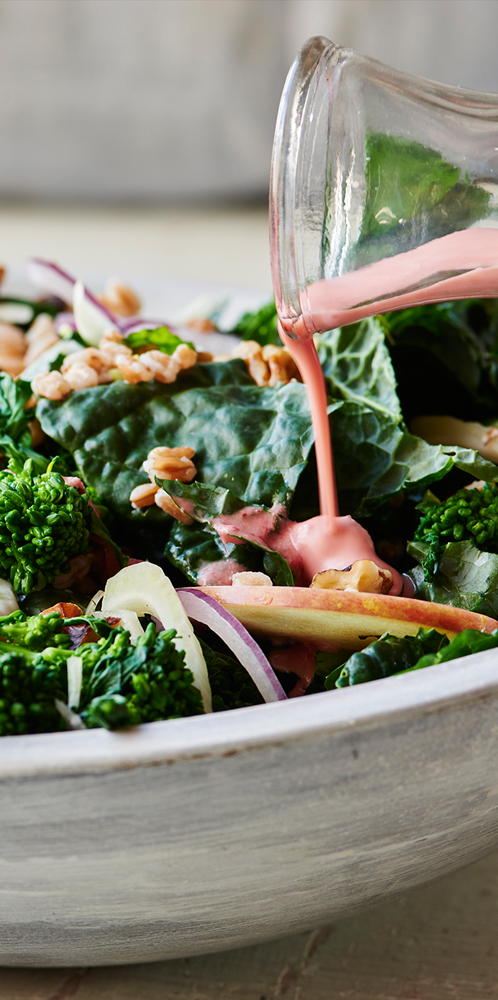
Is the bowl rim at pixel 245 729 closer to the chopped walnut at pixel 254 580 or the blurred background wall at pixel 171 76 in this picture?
the chopped walnut at pixel 254 580

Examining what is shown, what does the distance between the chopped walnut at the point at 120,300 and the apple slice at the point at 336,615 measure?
886mm

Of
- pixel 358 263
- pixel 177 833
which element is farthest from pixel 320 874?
pixel 358 263

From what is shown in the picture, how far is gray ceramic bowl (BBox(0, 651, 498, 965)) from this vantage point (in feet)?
1.70

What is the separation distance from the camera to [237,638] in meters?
0.75

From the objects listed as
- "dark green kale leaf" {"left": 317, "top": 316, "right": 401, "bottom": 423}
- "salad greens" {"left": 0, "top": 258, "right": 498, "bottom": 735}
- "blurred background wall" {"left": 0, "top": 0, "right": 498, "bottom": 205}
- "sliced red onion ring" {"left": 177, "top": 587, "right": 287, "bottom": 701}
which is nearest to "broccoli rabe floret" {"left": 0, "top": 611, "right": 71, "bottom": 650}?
"salad greens" {"left": 0, "top": 258, "right": 498, "bottom": 735}

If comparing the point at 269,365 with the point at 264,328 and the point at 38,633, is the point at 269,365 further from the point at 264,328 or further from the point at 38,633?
the point at 38,633

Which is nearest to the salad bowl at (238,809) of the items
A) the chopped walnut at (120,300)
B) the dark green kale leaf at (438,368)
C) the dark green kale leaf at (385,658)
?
the dark green kale leaf at (385,658)

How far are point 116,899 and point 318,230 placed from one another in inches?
22.4

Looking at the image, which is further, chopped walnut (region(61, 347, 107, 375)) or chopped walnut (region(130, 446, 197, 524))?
chopped walnut (region(61, 347, 107, 375))

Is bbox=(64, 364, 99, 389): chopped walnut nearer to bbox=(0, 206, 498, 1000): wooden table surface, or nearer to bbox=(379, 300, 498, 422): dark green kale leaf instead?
bbox=(379, 300, 498, 422): dark green kale leaf

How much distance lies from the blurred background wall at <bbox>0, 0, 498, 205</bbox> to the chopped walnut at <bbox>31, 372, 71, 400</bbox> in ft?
10.2

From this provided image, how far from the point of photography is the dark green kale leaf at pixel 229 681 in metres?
0.74

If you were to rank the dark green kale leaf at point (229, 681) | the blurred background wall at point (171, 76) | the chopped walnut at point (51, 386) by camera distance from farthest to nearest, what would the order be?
1. the blurred background wall at point (171, 76)
2. the chopped walnut at point (51, 386)
3. the dark green kale leaf at point (229, 681)

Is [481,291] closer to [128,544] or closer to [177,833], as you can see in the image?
[128,544]
